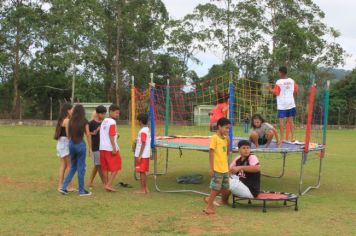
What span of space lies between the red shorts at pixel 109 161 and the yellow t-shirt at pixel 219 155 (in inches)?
95.1

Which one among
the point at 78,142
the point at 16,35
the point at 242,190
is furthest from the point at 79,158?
the point at 16,35

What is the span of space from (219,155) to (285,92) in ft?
11.0

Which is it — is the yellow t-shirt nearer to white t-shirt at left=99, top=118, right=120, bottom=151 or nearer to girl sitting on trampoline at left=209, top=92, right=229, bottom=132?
white t-shirt at left=99, top=118, right=120, bottom=151

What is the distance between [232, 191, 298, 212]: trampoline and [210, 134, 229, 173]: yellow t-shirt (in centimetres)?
88

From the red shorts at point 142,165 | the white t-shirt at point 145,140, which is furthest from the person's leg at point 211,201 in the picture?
the white t-shirt at point 145,140

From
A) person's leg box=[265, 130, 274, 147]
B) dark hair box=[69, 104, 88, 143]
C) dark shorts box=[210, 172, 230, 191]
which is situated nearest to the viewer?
dark shorts box=[210, 172, 230, 191]

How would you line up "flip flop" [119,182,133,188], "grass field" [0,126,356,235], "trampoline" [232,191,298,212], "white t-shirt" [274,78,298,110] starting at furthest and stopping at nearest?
"white t-shirt" [274,78,298,110] < "flip flop" [119,182,133,188] < "trampoline" [232,191,298,212] < "grass field" [0,126,356,235]

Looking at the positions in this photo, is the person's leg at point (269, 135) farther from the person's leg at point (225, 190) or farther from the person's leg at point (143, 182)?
the person's leg at point (143, 182)

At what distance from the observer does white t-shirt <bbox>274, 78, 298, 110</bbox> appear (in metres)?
10.1

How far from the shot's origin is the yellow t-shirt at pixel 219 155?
7.43 metres

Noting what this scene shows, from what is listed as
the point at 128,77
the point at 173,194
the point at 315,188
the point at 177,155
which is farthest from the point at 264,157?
the point at 128,77

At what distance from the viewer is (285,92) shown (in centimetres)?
1016

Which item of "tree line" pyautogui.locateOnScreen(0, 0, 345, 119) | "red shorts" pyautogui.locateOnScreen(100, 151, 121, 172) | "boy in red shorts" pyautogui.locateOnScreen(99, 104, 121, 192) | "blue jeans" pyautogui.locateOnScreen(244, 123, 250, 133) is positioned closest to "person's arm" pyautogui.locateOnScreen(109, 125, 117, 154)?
"boy in red shorts" pyautogui.locateOnScreen(99, 104, 121, 192)

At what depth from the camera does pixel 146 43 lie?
4778 cm
